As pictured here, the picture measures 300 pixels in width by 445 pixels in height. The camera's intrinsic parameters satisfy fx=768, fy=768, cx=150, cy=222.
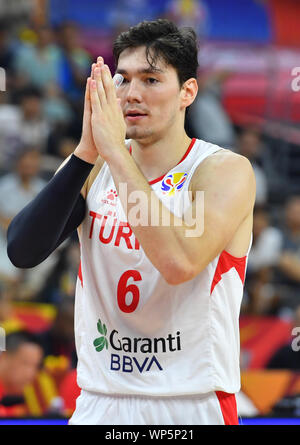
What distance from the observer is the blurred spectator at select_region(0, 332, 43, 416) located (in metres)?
6.32

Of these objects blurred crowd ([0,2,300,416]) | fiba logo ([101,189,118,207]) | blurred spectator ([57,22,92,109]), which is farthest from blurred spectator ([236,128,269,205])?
fiba logo ([101,189,118,207])

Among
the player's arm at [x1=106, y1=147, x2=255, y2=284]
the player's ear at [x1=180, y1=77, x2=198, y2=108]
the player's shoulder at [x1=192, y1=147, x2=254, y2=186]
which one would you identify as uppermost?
the player's ear at [x1=180, y1=77, x2=198, y2=108]

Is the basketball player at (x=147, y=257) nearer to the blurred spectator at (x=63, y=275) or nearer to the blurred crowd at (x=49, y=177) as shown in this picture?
the blurred crowd at (x=49, y=177)

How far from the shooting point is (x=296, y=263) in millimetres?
8820

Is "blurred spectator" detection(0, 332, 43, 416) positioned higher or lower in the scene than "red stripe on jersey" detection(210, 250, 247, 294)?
lower

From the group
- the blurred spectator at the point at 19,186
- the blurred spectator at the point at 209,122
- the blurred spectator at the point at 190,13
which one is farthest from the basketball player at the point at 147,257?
the blurred spectator at the point at 190,13

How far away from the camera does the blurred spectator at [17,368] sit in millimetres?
6316

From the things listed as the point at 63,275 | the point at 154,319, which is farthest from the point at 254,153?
the point at 154,319

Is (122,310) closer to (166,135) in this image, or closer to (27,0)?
(166,135)

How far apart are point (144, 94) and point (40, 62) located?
7800 millimetres

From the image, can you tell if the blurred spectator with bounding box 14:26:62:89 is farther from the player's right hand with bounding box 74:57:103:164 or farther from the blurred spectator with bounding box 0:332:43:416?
the player's right hand with bounding box 74:57:103:164

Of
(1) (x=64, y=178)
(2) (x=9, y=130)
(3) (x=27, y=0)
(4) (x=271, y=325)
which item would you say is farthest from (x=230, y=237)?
(3) (x=27, y=0)

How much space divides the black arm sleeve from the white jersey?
23 cm

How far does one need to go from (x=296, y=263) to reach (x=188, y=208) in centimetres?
Answer: 605
